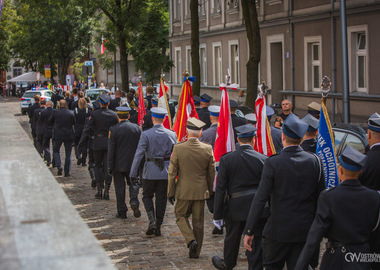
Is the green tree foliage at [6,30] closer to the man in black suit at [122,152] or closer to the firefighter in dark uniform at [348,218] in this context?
the man in black suit at [122,152]

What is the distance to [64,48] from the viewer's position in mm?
63906

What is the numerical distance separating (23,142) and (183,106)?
8264 millimetres

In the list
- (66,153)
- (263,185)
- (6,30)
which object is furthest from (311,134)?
(6,30)

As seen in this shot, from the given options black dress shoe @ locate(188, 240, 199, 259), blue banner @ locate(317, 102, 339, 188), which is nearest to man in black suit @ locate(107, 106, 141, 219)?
black dress shoe @ locate(188, 240, 199, 259)

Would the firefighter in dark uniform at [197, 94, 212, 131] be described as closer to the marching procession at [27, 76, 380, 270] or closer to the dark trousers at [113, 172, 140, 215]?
the marching procession at [27, 76, 380, 270]

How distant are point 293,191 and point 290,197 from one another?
2.4 inches

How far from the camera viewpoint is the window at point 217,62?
34500 mm

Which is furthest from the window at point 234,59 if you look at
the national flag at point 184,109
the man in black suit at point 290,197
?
the man in black suit at point 290,197

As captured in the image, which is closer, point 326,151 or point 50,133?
point 326,151

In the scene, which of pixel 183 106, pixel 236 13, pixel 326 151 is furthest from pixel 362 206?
pixel 236 13

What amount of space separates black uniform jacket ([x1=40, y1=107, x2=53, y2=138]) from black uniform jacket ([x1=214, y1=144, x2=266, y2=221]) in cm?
1157

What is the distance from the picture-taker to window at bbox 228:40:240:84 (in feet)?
104

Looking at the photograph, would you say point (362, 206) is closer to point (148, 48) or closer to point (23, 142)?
point (23, 142)

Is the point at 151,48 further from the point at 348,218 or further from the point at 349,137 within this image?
the point at 348,218
